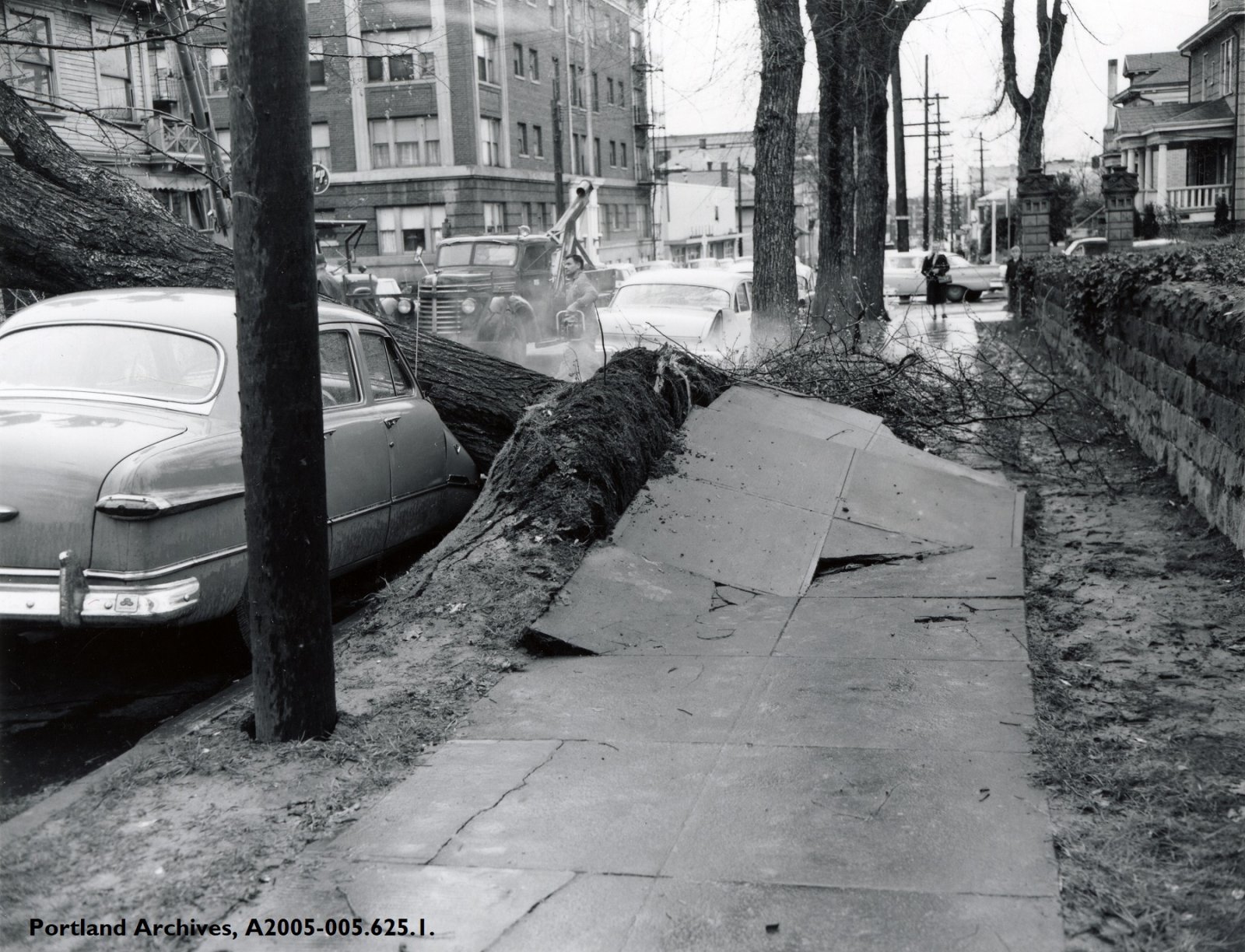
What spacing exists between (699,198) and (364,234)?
3951cm

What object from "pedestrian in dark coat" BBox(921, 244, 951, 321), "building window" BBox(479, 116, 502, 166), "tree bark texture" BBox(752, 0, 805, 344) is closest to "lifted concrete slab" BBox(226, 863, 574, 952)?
"tree bark texture" BBox(752, 0, 805, 344)

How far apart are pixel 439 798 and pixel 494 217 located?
50.5 m

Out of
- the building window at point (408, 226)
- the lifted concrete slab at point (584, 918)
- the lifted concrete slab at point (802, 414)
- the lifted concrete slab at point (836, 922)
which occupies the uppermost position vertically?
the building window at point (408, 226)

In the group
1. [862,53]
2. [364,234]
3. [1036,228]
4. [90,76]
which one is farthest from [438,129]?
[862,53]

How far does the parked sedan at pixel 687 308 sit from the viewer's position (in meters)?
15.9

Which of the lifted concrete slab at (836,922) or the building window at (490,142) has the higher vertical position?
the building window at (490,142)

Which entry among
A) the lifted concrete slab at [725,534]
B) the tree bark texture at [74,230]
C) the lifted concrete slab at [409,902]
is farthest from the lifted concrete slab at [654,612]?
the tree bark texture at [74,230]

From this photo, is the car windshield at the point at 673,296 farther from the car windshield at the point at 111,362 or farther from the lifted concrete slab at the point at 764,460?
the car windshield at the point at 111,362

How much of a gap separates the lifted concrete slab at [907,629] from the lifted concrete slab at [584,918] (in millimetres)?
2266

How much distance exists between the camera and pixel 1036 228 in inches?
1158

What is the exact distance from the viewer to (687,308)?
16.8m

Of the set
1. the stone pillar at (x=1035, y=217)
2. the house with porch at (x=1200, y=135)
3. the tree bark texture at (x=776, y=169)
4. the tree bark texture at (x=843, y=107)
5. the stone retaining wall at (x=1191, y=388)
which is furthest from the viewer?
the house with porch at (x=1200, y=135)

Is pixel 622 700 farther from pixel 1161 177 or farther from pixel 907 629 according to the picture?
pixel 1161 177

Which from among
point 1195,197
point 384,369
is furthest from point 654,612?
point 1195,197
